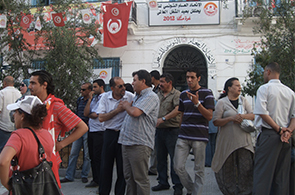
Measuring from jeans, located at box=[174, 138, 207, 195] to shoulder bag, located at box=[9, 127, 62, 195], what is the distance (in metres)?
2.46

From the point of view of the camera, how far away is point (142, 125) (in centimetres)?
412

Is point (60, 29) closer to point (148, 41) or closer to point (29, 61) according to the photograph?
point (29, 61)

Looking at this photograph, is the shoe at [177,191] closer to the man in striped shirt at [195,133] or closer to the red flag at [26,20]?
the man in striped shirt at [195,133]

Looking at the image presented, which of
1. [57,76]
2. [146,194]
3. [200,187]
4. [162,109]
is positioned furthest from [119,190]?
[57,76]

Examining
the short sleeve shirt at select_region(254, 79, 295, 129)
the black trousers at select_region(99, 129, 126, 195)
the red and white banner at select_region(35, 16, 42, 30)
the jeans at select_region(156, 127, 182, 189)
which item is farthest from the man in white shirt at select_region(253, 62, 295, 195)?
the red and white banner at select_region(35, 16, 42, 30)

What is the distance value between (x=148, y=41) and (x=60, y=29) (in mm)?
5928

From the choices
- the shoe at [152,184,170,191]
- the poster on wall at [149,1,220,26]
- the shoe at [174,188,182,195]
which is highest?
the poster on wall at [149,1,220,26]

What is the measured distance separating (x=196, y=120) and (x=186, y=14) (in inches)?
376

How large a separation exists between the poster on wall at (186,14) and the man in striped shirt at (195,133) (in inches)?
355

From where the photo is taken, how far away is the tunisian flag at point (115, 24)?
506 inches

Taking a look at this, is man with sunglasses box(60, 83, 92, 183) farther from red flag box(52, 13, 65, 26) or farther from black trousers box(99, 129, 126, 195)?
red flag box(52, 13, 65, 26)

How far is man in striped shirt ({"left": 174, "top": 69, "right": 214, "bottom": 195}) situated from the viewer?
14.6 feet

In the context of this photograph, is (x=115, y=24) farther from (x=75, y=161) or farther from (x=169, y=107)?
(x=169, y=107)

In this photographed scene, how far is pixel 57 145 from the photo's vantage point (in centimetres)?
300
